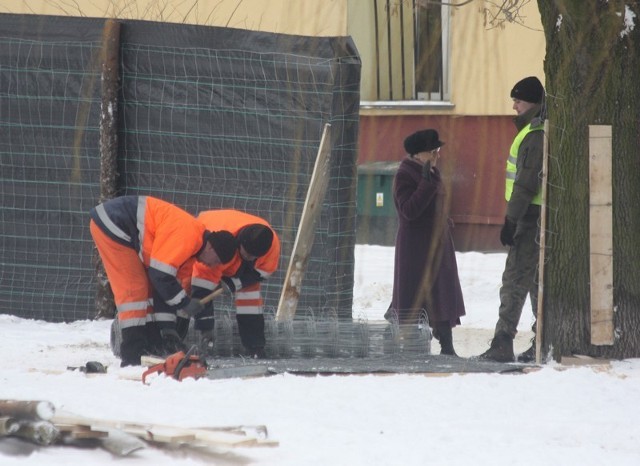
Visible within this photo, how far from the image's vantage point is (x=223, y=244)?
22.8 ft

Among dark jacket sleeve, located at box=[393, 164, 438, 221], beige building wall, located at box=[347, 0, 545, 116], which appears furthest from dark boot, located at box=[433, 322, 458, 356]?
beige building wall, located at box=[347, 0, 545, 116]

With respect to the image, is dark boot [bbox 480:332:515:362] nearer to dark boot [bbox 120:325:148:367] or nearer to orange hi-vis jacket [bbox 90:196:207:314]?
orange hi-vis jacket [bbox 90:196:207:314]

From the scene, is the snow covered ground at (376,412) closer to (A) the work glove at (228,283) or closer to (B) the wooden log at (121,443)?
(B) the wooden log at (121,443)

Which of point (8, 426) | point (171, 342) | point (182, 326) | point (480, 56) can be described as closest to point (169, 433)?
point (8, 426)

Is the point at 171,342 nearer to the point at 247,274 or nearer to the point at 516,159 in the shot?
the point at 247,274

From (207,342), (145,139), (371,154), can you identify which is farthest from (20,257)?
(371,154)

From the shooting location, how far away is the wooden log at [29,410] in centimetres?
492

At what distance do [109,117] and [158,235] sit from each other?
2368 millimetres

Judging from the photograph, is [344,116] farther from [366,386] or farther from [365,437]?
[365,437]

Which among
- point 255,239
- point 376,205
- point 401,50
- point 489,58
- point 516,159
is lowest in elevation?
point 255,239

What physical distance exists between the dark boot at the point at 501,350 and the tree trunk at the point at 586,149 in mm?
581

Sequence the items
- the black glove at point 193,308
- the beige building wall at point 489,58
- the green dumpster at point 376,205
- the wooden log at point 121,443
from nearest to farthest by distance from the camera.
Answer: the wooden log at point 121,443 < the black glove at point 193,308 < the beige building wall at point 489,58 < the green dumpster at point 376,205

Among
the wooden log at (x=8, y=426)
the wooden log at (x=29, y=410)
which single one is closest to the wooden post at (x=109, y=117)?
the wooden log at (x=29, y=410)

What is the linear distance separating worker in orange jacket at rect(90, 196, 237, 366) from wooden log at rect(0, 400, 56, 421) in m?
1.93
